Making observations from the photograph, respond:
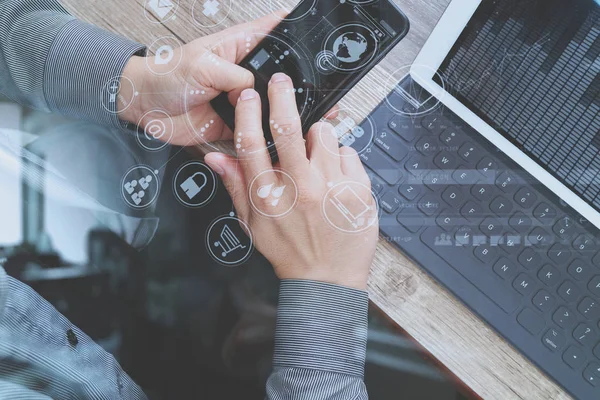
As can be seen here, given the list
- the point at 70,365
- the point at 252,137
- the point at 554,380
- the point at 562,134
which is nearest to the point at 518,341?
the point at 554,380

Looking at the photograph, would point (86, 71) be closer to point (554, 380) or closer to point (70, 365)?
point (70, 365)

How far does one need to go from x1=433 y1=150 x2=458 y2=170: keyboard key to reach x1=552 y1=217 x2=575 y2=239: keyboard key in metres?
0.10

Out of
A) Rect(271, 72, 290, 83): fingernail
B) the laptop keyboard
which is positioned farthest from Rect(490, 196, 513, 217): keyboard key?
Rect(271, 72, 290, 83): fingernail

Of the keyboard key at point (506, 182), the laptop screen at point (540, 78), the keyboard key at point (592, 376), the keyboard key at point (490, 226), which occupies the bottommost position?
the keyboard key at point (592, 376)

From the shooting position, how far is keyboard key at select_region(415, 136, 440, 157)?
1.19ft

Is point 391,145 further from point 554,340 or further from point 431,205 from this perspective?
point 554,340

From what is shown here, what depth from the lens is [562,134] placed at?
0.34 meters

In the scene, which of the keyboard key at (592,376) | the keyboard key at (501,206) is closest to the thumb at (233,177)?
the keyboard key at (501,206)

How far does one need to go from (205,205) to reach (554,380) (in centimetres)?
35

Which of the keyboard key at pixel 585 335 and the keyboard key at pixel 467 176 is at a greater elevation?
the keyboard key at pixel 467 176

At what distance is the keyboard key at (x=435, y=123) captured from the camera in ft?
1.18
